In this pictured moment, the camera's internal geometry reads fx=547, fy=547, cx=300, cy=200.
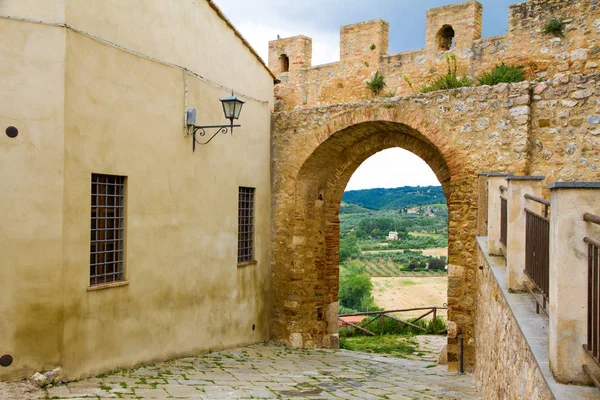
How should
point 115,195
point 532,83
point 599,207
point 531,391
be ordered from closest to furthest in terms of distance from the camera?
point 599,207
point 531,391
point 115,195
point 532,83

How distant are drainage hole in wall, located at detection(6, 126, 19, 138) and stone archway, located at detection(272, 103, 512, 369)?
5627mm

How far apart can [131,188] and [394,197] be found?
158ft

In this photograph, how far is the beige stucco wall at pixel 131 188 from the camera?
600 cm

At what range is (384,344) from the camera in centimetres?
1277

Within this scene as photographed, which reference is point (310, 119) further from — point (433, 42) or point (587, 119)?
point (587, 119)

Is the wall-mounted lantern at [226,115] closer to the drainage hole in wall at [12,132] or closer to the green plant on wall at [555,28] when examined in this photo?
the drainage hole in wall at [12,132]

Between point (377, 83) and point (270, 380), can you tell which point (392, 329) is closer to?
point (377, 83)

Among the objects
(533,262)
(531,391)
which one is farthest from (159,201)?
(531,391)

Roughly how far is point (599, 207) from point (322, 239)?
357 inches

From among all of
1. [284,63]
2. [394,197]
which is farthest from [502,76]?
[394,197]

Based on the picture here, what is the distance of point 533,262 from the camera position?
4152 millimetres

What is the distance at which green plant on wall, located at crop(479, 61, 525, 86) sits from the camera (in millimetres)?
9695

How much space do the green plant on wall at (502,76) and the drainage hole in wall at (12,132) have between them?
7606mm

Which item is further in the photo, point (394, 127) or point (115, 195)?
point (394, 127)
